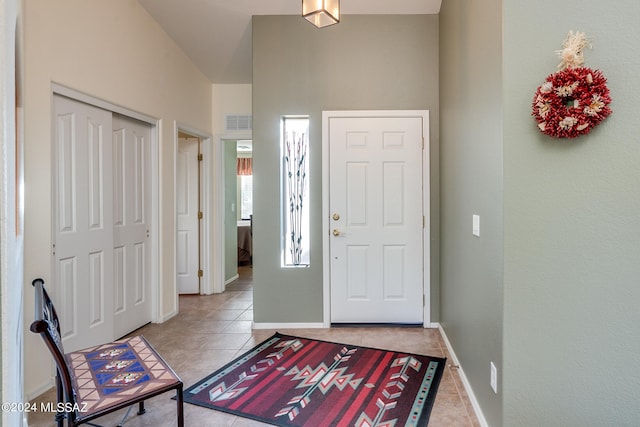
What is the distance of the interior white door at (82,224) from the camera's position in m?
2.47

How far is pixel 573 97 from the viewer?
1418 millimetres

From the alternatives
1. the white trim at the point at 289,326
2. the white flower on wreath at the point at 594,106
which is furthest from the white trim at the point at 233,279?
the white flower on wreath at the point at 594,106

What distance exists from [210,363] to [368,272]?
63.1 inches

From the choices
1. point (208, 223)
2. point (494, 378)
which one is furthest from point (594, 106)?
point (208, 223)

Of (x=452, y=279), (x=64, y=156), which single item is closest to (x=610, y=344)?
(x=452, y=279)

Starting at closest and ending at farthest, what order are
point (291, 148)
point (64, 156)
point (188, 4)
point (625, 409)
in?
point (625, 409) < point (64, 156) < point (188, 4) < point (291, 148)

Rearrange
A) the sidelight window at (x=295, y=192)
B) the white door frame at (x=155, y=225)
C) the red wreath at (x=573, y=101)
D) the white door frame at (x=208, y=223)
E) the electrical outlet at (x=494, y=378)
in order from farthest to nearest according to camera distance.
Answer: the white door frame at (x=208, y=223) < the white door frame at (x=155, y=225) < the sidelight window at (x=295, y=192) < the electrical outlet at (x=494, y=378) < the red wreath at (x=573, y=101)

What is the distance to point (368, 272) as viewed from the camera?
3379 millimetres

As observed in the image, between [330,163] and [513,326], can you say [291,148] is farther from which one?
[513,326]

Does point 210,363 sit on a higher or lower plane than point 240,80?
lower

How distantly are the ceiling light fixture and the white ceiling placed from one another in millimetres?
1026

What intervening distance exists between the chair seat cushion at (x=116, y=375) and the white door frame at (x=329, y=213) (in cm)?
180

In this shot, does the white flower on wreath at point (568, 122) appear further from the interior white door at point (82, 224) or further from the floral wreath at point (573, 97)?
the interior white door at point (82, 224)

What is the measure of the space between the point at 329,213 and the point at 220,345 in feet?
5.04
